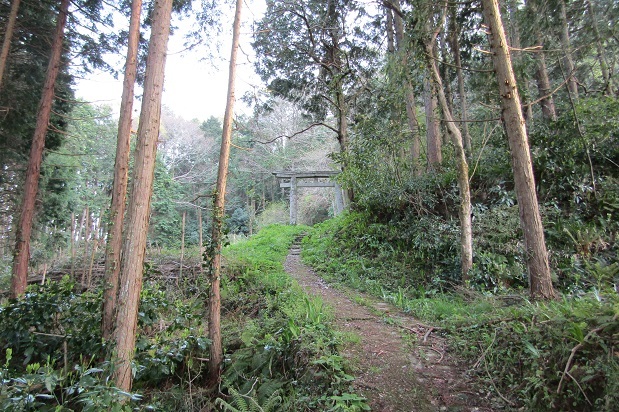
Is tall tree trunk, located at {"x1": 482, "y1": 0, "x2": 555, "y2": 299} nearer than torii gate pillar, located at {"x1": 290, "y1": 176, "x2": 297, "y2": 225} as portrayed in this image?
Yes

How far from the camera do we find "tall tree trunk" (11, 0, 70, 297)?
22.8ft

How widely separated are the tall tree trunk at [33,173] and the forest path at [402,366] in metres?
6.73

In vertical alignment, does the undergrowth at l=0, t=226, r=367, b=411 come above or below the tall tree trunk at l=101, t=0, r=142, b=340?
below

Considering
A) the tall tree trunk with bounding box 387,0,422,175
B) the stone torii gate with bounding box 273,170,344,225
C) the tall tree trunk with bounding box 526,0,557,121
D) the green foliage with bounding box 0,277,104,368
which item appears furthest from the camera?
the stone torii gate with bounding box 273,170,344,225

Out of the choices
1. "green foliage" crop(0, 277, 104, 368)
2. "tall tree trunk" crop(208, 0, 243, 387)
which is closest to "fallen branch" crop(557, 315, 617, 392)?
"tall tree trunk" crop(208, 0, 243, 387)

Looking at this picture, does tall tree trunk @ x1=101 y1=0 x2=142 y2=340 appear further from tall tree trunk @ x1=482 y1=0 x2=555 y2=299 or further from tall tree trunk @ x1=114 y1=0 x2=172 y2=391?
tall tree trunk @ x1=482 y1=0 x2=555 y2=299

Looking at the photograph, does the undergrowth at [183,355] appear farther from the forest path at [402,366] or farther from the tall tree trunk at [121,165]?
the tall tree trunk at [121,165]

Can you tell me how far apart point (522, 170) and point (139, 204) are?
4824mm

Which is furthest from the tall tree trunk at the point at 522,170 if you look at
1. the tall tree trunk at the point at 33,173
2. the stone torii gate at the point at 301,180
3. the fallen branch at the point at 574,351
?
the stone torii gate at the point at 301,180

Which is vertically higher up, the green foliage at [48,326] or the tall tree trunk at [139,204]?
the tall tree trunk at [139,204]

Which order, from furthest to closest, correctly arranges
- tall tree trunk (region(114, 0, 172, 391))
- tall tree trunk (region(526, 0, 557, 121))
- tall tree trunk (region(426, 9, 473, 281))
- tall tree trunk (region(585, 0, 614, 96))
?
tall tree trunk (region(526, 0, 557, 121)) → tall tree trunk (region(585, 0, 614, 96)) → tall tree trunk (region(426, 9, 473, 281)) → tall tree trunk (region(114, 0, 172, 391))

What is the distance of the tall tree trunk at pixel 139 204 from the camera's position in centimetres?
383

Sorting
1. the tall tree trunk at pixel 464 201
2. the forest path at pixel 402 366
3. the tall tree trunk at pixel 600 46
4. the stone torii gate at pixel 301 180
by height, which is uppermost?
the tall tree trunk at pixel 600 46

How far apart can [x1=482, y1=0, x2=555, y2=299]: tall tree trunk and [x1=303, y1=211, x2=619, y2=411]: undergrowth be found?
1.23 feet
